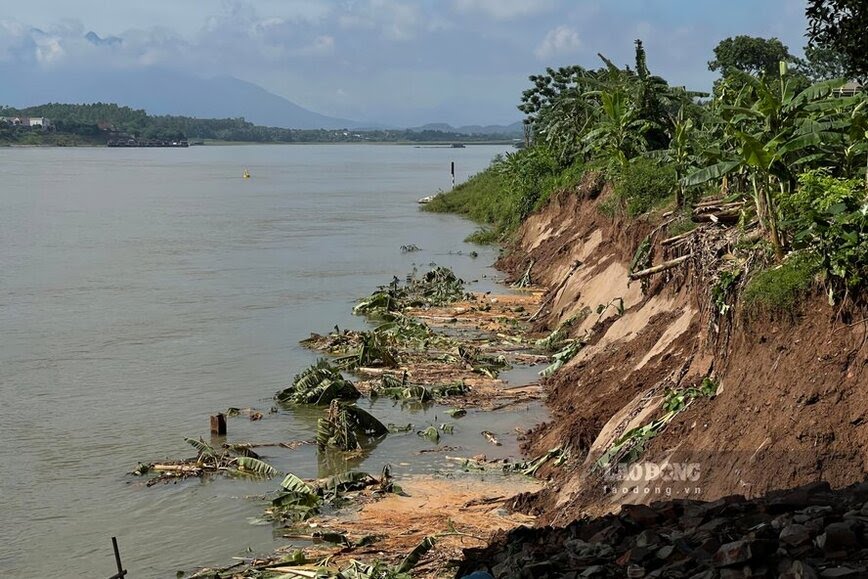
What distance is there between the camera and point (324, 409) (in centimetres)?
1538

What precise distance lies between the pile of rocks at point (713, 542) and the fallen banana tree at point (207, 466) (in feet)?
16.3

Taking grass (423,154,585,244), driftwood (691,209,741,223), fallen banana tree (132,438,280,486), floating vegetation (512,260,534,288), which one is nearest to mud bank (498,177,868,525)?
driftwood (691,209,741,223)

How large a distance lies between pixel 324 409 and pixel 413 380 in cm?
177

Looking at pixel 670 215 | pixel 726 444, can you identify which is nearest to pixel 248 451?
pixel 726 444

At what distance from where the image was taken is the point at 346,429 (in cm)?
1345

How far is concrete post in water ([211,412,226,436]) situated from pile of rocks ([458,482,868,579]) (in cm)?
689

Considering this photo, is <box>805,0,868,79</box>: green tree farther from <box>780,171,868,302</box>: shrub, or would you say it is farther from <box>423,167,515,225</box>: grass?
<box>423,167,515,225</box>: grass

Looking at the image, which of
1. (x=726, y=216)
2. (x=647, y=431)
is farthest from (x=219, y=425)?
(x=726, y=216)

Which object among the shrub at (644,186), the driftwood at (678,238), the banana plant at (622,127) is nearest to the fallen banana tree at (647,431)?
the driftwood at (678,238)

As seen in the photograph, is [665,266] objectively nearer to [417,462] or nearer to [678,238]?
[678,238]

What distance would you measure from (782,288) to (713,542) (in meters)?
3.54

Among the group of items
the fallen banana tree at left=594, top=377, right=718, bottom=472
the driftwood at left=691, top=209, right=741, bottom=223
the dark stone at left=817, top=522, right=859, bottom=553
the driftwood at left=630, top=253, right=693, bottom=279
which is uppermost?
the driftwood at left=691, top=209, right=741, bottom=223

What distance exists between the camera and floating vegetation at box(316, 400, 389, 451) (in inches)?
529

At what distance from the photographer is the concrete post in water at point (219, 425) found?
46.6ft
